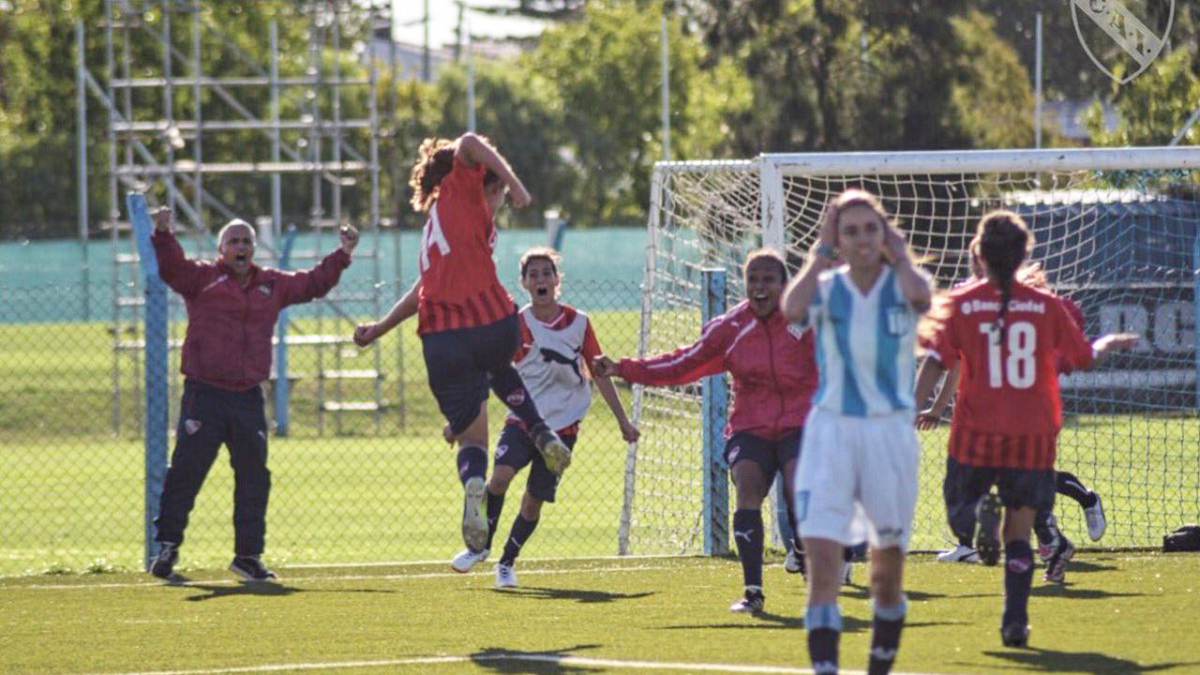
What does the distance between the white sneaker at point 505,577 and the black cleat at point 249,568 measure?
1.52 metres

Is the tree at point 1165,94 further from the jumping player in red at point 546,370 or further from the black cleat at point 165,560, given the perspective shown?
the black cleat at point 165,560

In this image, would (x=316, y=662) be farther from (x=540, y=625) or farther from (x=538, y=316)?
(x=538, y=316)

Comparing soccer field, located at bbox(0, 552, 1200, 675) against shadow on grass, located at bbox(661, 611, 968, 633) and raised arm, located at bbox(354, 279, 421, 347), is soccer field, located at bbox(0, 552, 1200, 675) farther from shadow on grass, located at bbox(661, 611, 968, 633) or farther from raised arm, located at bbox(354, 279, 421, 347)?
raised arm, located at bbox(354, 279, 421, 347)

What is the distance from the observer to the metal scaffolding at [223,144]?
A: 26.0 m

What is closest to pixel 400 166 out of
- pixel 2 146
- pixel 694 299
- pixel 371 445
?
pixel 2 146

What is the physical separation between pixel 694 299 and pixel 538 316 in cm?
314

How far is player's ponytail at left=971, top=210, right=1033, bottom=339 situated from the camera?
8.52 m

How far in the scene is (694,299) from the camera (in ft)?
48.7

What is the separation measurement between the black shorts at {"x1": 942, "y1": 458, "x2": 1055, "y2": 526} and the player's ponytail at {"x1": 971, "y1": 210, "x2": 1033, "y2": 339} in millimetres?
552

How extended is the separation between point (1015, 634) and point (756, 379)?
6.38 feet

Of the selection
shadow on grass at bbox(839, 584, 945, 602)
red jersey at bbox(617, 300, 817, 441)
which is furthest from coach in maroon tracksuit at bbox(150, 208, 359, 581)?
shadow on grass at bbox(839, 584, 945, 602)

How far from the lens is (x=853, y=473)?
23.5 feet

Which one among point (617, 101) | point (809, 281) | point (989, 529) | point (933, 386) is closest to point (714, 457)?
point (933, 386)

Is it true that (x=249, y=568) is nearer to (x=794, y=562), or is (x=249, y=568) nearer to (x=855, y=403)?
(x=794, y=562)
